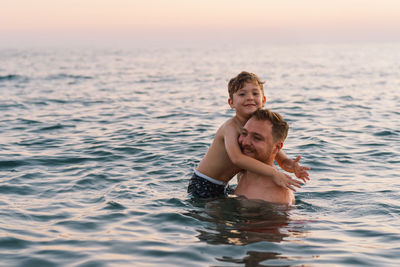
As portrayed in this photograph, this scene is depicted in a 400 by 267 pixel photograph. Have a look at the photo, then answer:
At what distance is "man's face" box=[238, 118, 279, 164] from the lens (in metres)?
6.30

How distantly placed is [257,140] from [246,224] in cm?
110

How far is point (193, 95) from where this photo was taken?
21.8 m

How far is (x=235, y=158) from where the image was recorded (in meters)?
6.32

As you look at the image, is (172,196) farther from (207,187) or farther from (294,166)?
(294,166)

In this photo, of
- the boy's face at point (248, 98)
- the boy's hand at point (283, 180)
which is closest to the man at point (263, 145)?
the boy's face at point (248, 98)

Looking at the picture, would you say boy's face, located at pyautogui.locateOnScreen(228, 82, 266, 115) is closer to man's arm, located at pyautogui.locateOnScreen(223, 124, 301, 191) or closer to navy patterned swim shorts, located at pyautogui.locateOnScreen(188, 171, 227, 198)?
man's arm, located at pyautogui.locateOnScreen(223, 124, 301, 191)

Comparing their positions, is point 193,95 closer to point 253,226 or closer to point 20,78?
point 20,78

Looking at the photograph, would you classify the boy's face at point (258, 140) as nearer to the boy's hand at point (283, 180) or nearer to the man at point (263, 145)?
the man at point (263, 145)

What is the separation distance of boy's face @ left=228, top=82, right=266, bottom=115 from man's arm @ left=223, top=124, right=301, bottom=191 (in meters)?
0.29

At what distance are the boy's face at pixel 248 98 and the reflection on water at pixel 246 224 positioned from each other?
3.93 feet

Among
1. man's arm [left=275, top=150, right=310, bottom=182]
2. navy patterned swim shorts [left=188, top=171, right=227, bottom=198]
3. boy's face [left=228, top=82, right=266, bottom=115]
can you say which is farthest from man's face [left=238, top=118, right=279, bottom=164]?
navy patterned swim shorts [left=188, top=171, right=227, bottom=198]

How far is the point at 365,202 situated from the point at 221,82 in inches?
880

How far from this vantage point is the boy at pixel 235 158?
619 centimetres

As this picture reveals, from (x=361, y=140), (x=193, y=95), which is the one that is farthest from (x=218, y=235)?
(x=193, y=95)
